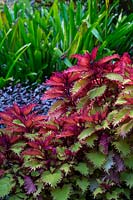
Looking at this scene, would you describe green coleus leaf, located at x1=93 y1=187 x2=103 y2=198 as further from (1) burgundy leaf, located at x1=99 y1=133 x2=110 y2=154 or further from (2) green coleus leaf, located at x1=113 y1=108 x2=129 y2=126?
(2) green coleus leaf, located at x1=113 y1=108 x2=129 y2=126

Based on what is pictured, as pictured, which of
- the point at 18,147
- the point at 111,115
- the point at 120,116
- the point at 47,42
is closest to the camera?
the point at 120,116

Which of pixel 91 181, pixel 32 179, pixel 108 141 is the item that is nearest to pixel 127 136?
pixel 108 141

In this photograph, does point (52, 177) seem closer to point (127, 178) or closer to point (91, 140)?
point (91, 140)

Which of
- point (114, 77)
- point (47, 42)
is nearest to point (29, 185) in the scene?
point (114, 77)

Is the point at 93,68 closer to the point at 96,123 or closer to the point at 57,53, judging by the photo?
the point at 96,123

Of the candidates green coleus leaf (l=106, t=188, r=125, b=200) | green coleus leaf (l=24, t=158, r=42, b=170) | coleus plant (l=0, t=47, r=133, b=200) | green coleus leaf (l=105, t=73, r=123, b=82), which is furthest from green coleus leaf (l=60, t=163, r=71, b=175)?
green coleus leaf (l=105, t=73, r=123, b=82)

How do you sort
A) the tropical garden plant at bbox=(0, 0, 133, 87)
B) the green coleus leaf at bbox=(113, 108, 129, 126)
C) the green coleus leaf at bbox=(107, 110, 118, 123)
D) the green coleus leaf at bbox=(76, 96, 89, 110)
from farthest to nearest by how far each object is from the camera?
the tropical garden plant at bbox=(0, 0, 133, 87) → the green coleus leaf at bbox=(76, 96, 89, 110) → the green coleus leaf at bbox=(107, 110, 118, 123) → the green coleus leaf at bbox=(113, 108, 129, 126)
